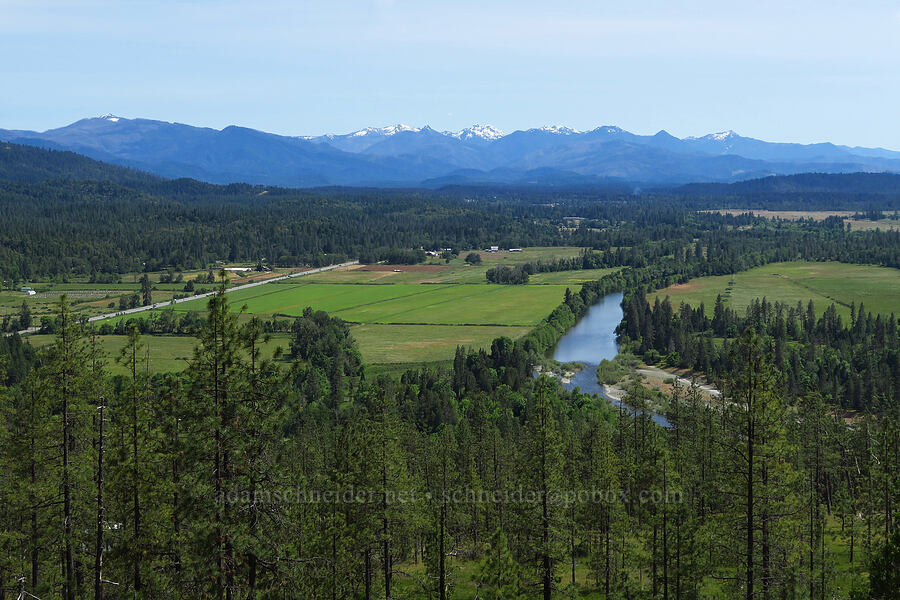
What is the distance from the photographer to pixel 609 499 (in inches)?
1742

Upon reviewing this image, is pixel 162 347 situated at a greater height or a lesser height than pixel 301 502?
lesser

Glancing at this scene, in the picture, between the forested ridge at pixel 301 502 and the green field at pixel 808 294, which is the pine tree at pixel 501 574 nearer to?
the forested ridge at pixel 301 502

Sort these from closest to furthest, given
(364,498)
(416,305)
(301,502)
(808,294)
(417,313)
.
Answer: (364,498)
(301,502)
(417,313)
(416,305)
(808,294)

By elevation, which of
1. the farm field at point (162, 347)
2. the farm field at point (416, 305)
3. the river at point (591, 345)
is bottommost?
the river at point (591, 345)

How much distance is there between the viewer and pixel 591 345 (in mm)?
140250

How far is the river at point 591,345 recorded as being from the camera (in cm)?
11064

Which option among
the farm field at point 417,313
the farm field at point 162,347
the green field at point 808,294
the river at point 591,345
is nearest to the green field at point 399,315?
the farm field at point 417,313

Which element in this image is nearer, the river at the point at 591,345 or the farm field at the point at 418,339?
the river at the point at 591,345

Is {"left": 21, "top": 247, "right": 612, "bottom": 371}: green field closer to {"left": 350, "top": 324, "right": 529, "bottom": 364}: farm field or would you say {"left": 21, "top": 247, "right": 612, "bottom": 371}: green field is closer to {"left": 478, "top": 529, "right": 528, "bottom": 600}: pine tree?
{"left": 350, "top": 324, "right": 529, "bottom": 364}: farm field

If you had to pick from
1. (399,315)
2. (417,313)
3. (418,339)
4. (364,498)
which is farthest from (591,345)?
(364,498)

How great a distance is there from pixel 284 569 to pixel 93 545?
10275mm

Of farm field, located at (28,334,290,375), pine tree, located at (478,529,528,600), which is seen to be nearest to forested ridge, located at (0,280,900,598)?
pine tree, located at (478,529,528,600)

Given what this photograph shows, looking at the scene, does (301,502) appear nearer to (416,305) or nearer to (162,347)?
(162,347)

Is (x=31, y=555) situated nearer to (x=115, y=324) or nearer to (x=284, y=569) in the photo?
(x=284, y=569)
